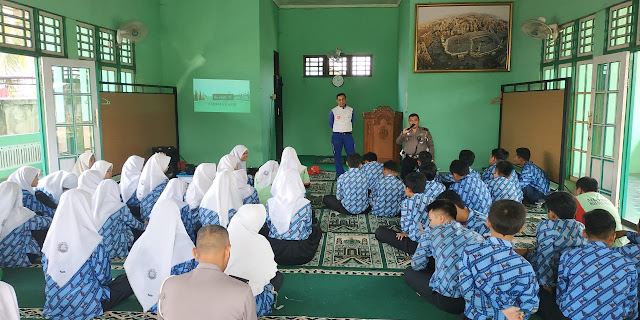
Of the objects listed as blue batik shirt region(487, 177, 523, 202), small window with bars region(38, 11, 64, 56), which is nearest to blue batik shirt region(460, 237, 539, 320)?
blue batik shirt region(487, 177, 523, 202)

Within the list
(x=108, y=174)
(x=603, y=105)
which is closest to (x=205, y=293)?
(x=108, y=174)

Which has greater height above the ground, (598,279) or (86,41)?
(86,41)

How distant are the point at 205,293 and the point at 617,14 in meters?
5.71

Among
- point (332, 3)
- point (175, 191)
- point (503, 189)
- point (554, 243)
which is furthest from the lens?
point (332, 3)

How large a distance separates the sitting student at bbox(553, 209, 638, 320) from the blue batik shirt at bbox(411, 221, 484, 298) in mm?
530

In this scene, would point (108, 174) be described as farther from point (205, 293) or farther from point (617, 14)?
point (617, 14)

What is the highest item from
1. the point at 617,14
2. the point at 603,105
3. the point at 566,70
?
the point at 617,14

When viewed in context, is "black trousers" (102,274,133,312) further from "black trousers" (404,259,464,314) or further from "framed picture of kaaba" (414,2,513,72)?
"framed picture of kaaba" (414,2,513,72)

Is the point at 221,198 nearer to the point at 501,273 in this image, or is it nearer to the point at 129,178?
the point at 129,178

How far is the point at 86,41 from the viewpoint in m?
6.64

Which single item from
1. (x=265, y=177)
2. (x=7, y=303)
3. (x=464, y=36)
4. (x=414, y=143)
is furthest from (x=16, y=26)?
(x=464, y=36)

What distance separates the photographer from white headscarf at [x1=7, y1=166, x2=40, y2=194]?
4.48m

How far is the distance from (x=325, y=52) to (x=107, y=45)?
4.83 meters

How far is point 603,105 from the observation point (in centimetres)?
570
